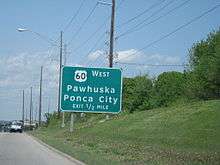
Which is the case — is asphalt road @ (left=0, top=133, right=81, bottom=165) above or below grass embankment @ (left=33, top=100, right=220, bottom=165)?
below

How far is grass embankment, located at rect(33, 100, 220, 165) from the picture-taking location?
2298 centimetres

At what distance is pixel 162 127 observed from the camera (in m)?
39.0

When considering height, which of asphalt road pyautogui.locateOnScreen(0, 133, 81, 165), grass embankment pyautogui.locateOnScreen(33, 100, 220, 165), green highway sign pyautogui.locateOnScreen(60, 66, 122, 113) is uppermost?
green highway sign pyautogui.locateOnScreen(60, 66, 122, 113)

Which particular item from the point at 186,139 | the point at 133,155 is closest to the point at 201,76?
the point at 186,139

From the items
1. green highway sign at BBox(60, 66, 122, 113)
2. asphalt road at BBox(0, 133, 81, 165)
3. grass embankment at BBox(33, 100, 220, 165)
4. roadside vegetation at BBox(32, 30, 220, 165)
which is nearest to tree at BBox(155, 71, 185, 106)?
roadside vegetation at BBox(32, 30, 220, 165)

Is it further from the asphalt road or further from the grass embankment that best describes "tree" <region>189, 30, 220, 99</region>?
the asphalt road

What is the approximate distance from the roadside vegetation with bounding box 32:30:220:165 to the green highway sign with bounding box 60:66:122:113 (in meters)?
2.21

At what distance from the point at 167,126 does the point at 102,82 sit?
5899mm

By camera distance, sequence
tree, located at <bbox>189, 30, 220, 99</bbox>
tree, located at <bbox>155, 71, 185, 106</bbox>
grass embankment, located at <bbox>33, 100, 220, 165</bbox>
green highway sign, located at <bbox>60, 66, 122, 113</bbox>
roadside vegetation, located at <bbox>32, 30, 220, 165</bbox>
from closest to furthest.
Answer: grass embankment, located at <bbox>33, 100, 220, 165</bbox>, roadside vegetation, located at <bbox>32, 30, 220, 165</bbox>, green highway sign, located at <bbox>60, 66, 122, 113</bbox>, tree, located at <bbox>189, 30, 220, 99</bbox>, tree, located at <bbox>155, 71, 185, 106</bbox>

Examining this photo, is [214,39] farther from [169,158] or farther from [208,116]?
[169,158]

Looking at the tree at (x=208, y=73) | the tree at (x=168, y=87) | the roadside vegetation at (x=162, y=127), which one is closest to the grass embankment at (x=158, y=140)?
the roadside vegetation at (x=162, y=127)

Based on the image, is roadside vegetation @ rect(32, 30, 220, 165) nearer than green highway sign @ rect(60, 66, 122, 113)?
Yes

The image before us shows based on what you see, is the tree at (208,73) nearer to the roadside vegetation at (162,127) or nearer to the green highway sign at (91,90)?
the roadside vegetation at (162,127)

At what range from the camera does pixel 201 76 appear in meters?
A: 65.8
